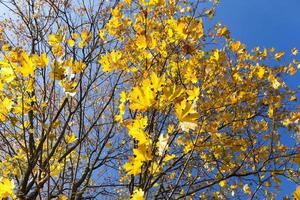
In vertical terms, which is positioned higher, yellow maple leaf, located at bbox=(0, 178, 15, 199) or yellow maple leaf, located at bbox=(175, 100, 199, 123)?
yellow maple leaf, located at bbox=(175, 100, 199, 123)

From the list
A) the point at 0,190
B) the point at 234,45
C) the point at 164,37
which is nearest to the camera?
the point at 0,190

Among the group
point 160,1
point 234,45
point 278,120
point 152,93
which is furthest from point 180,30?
point 278,120

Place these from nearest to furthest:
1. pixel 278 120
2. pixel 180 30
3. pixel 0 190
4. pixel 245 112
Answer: pixel 0 190, pixel 180 30, pixel 278 120, pixel 245 112

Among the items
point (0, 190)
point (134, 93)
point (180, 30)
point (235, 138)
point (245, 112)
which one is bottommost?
point (0, 190)

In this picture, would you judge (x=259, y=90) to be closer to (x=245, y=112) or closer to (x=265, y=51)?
(x=245, y=112)

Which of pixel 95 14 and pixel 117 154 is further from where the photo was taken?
pixel 117 154

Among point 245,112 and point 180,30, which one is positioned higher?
point 245,112

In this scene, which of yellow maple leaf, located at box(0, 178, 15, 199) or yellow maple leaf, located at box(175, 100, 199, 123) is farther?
yellow maple leaf, located at box(0, 178, 15, 199)

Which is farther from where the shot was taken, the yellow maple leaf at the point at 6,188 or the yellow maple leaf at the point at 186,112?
the yellow maple leaf at the point at 6,188

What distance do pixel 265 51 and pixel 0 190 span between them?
3837 mm

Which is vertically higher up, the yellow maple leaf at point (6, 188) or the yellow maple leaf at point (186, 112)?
the yellow maple leaf at point (186, 112)

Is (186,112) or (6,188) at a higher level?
(186,112)

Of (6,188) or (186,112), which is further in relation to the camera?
(6,188)

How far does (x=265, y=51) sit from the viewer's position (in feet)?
15.9
